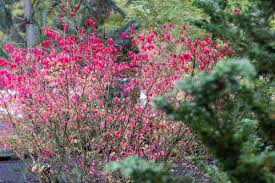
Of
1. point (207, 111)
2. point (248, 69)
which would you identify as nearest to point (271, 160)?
point (207, 111)

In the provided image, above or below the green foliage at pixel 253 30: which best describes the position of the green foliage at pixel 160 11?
below

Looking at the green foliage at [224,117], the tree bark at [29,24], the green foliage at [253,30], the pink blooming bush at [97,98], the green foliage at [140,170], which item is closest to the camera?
the green foliage at [224,117]

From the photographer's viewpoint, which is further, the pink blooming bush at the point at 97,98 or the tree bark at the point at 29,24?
the tree bark at the point at 29,24

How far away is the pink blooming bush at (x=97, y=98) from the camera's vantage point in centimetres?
609

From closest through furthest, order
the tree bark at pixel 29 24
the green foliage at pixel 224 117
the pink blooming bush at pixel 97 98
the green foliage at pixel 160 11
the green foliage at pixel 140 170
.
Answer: the green foliage at pixel 224 117 → the green foliage at pixel 140 170 → the pink blooming bush at pixel 97 98 → the tree bark at pixel 29 24 → the green foliage at pixel 160 11

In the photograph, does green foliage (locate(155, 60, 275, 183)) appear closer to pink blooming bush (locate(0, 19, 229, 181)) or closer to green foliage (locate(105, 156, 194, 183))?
green foliage (locate(105, 156, 194, 183))

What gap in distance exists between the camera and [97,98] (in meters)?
6.36

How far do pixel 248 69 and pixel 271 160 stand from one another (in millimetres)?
584

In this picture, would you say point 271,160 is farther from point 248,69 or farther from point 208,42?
point 208,42

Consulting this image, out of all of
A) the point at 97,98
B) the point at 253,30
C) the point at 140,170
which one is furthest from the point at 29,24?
the point at 140,170

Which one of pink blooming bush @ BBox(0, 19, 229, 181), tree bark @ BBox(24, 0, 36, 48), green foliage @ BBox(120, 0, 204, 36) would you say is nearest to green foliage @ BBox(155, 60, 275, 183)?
pink blooming bush @ BBox(0, 19, 229, 181)

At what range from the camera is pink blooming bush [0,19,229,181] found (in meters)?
6.09

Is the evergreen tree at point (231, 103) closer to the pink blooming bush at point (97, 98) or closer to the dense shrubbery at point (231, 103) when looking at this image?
the dense shrubbery at point (231, 103)

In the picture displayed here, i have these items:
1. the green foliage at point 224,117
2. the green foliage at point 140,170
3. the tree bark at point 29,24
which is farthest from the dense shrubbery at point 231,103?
the tree bark at point 29,24
